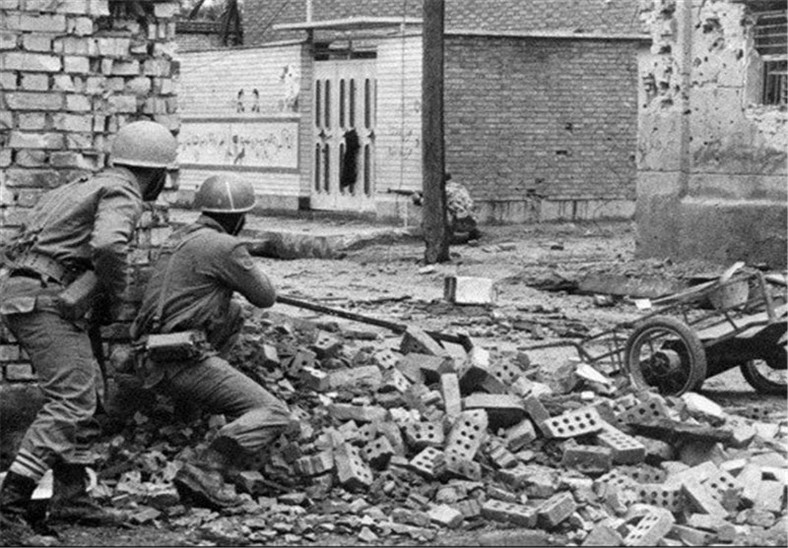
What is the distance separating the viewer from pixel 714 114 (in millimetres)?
19219

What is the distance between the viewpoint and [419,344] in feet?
35.2

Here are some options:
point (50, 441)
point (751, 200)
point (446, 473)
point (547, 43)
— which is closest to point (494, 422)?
point (446, 473)

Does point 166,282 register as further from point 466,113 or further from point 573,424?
point 466,113

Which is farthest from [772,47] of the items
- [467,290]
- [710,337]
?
[710,337]

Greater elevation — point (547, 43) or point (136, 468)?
point (547, 43)

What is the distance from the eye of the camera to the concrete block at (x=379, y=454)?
8.81 meters

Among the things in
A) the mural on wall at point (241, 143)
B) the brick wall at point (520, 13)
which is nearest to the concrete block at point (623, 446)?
the brick wall at point (520, 13)

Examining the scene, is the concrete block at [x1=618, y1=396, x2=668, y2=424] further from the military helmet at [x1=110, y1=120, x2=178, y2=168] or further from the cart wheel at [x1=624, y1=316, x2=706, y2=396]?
the military helmet at [x1=110, y1=120, x2=178, y2=168]

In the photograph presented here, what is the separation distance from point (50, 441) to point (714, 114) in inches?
506

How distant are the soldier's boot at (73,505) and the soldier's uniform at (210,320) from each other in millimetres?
648

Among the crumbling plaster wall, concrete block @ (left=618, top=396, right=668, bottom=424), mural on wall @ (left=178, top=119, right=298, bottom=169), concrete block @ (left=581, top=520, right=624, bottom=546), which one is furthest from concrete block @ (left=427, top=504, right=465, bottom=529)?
mural on wall @ (left=178, top=119, right=298, bottom=169)

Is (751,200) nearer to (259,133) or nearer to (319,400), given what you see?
(319,400)

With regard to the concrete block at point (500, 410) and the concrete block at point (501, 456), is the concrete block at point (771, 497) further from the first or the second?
the concrete block at point (500, 410)

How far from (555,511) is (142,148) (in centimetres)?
270
